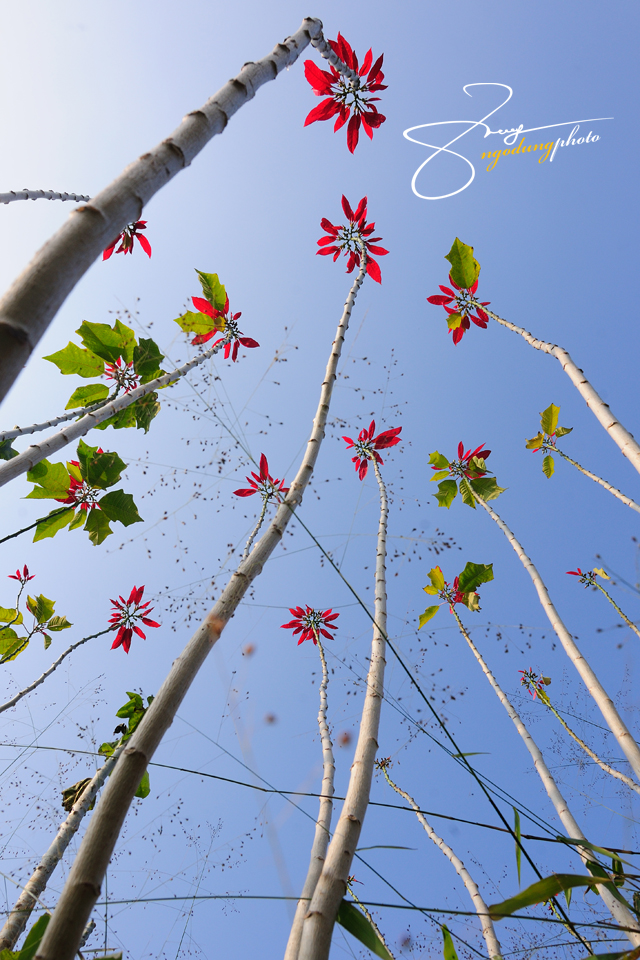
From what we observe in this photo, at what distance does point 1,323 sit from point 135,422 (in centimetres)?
428

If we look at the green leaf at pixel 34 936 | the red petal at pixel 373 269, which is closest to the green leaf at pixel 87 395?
the red petal at pixel 373 269

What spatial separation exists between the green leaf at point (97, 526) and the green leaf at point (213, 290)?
8.01 feet

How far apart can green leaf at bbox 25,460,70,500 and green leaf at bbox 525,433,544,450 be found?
6.07 metres

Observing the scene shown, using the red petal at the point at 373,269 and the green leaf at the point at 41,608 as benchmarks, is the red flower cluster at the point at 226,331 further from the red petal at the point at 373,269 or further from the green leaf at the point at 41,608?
the green leaf at the point at 41,608

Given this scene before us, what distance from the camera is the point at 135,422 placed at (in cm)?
481

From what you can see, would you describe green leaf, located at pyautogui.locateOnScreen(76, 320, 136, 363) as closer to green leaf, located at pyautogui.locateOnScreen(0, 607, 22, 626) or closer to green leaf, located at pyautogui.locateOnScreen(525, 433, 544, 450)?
green leaf, located at pyautogui.locateOnScreen(0, 607, 22, 626)

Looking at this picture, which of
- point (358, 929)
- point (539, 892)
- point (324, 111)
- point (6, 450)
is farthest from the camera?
point (6, 450)

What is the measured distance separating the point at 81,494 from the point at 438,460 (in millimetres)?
4659

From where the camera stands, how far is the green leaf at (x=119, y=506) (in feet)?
14.6

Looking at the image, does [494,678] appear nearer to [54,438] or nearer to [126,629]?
[126,629]

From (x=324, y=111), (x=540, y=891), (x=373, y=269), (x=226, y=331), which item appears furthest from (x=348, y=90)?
(x=540, y=891)

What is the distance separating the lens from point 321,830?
7.23 feet

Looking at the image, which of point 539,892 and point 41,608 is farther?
point 41,608

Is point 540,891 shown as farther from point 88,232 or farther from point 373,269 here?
point 373,269
